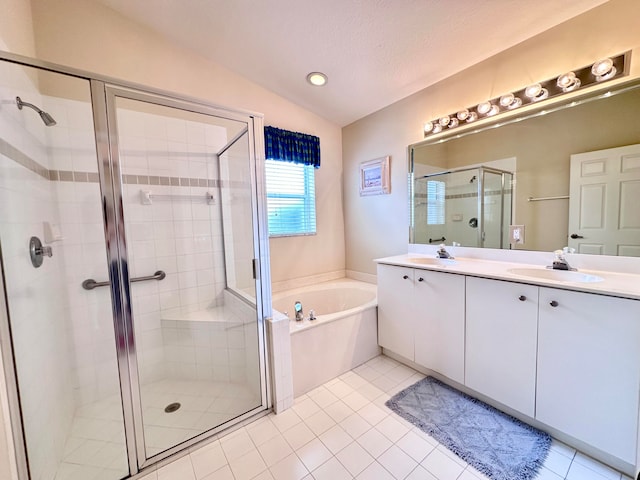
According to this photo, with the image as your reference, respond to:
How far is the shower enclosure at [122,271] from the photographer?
3.92ft

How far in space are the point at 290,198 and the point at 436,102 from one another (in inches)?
64.7

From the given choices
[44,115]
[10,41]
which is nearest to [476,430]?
[44,115]

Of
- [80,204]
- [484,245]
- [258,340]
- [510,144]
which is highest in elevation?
[510,144]

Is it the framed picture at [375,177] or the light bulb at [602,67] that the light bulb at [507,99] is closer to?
the light bulb at [602,67]

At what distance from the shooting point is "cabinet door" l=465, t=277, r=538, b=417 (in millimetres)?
1435

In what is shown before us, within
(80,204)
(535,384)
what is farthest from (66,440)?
(535,384)

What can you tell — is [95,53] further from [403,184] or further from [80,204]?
[403,184]

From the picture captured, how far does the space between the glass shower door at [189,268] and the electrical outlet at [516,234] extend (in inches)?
73.2

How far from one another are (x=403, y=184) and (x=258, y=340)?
194 centimetres

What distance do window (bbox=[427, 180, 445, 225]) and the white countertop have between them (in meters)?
0.40

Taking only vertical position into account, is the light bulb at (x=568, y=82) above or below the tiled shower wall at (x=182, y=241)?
above

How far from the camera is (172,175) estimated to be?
207 centimetres

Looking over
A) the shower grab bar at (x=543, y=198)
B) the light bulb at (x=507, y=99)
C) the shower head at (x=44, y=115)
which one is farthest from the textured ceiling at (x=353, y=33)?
the shower grab bar at (x=543, y=198)

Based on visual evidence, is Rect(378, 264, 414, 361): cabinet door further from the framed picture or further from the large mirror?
the framed picture
